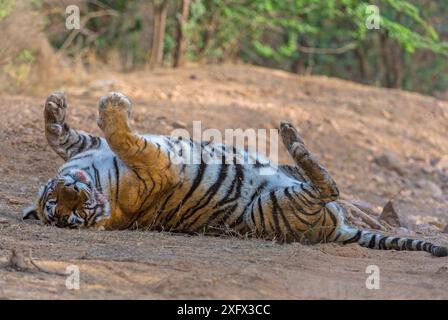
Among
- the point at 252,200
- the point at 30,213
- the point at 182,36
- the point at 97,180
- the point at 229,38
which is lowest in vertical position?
the point at 30,213

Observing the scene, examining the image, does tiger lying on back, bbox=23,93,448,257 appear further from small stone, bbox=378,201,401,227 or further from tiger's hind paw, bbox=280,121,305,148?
small stone, bbox=378,201,401,227

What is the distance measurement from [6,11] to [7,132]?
2.40m

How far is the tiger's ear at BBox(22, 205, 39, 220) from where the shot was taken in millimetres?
5359

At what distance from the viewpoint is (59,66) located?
38.3 ft

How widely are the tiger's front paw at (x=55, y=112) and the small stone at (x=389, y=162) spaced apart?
5.12 meters

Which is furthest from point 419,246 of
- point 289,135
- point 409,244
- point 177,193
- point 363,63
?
point 363,63

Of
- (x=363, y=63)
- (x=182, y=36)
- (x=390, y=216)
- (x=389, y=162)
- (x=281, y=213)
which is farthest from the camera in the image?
(x=363, y=63)

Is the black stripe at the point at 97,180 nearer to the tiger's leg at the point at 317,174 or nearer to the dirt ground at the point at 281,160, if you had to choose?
the dirt ground at the point at 281,160

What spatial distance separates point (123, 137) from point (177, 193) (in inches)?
21.5

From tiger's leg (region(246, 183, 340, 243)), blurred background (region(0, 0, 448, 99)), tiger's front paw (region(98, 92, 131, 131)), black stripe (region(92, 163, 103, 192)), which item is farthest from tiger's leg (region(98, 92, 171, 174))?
blurred background (region(0, 0, 448, 99))

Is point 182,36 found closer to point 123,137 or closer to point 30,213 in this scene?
point 30,213

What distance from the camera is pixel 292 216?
5.31 meters
